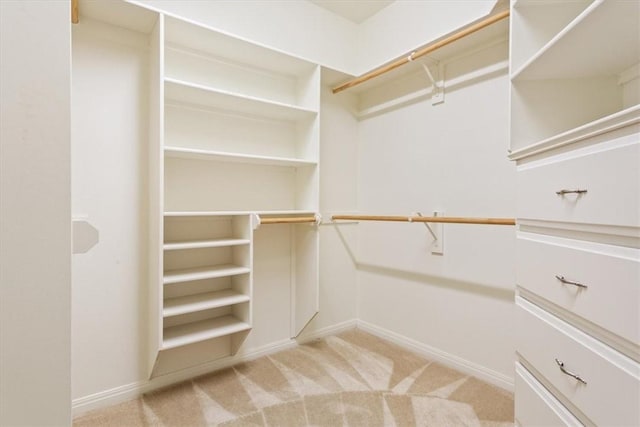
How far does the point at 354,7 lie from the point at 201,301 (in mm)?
2315

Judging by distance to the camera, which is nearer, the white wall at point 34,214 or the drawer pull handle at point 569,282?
the white wall at point 34,214

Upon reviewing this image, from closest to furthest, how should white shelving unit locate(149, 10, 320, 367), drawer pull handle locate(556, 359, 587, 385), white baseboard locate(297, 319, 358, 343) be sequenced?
1. drawer pull handle locate(556, 359, 587, 385)
2. white shelving unit locate(149, 10, 320, 367)
3. white baseboard locate(297, 319, 358, 343)

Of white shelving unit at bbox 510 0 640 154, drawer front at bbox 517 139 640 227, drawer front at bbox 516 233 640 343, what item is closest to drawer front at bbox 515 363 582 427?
drawer front at bbox 516 233 640 343

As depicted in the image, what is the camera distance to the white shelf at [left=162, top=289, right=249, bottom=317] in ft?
5.78

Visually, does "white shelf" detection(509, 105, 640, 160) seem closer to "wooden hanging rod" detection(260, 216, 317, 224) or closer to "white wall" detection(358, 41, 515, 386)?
"white wall" detection(358, 41, 515, 386)

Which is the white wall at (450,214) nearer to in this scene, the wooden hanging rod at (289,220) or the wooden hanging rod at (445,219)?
the wooden hanging rod at (445,219)

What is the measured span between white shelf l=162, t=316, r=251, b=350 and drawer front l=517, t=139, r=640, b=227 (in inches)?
64.1

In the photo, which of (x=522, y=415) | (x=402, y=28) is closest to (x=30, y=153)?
(x=522, y=415)

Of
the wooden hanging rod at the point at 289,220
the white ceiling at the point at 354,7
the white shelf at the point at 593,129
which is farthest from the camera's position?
the white ceiling at the point at 354,7

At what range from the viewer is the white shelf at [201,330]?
178 cm

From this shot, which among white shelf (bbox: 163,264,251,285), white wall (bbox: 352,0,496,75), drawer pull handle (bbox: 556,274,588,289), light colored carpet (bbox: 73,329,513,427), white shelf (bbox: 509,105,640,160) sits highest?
white wall (bbox: 352,0,496,75)

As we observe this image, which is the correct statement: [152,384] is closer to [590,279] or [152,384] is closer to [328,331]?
[328,331]

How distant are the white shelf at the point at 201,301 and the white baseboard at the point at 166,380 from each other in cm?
46

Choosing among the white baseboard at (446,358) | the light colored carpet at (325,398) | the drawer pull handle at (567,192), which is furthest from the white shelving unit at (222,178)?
the drawer pull handle at (567,192)
